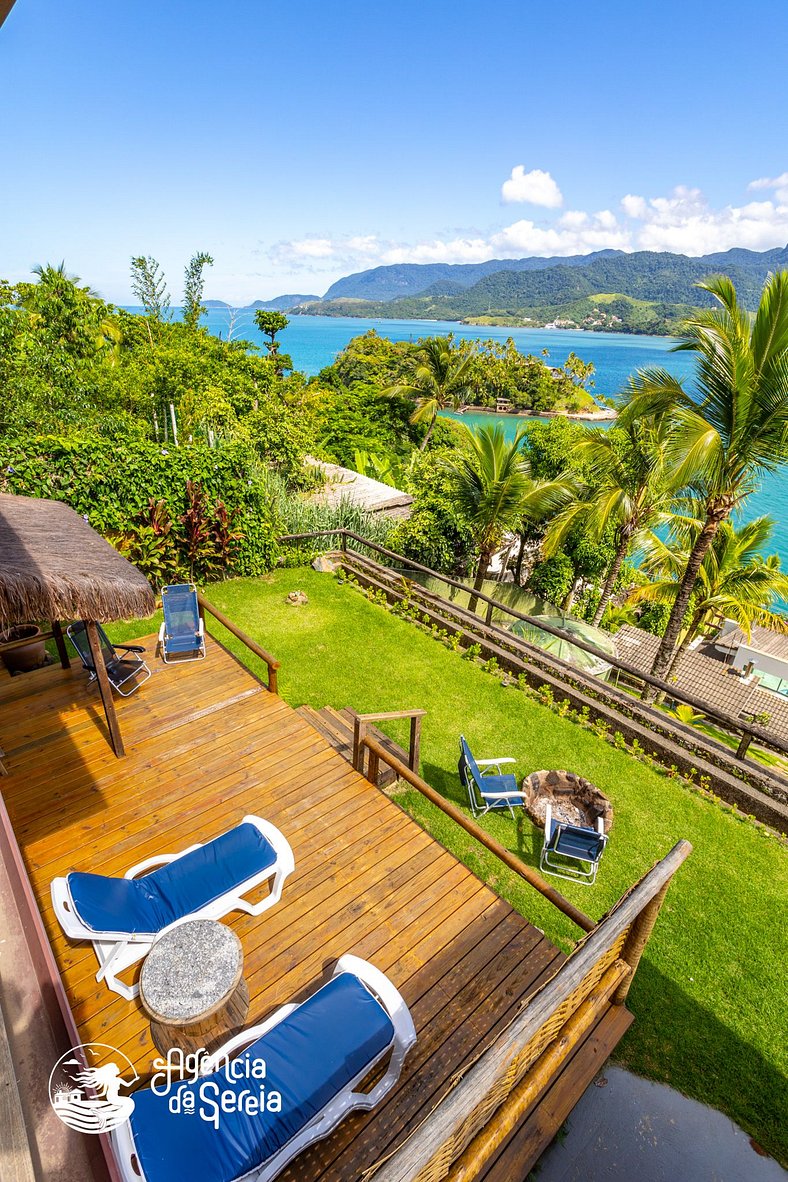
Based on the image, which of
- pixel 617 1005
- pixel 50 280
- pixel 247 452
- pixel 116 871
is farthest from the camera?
pixel 50 280

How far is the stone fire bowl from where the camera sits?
6.79 metres

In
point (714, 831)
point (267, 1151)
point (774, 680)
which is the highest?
point (267, 1151)

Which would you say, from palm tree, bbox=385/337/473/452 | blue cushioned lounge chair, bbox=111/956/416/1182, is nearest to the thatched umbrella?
blue cushioned lounge chair, bbox=111/956/416/1182

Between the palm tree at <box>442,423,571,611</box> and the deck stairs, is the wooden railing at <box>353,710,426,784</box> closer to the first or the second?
the deck stairs

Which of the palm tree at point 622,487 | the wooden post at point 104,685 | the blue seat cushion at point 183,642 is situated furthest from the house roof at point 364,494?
the wooden post at point 104,685

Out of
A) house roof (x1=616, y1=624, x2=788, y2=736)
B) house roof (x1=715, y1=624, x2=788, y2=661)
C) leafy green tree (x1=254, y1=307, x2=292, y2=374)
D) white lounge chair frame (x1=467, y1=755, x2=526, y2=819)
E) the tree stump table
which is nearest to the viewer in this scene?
the tree stump table

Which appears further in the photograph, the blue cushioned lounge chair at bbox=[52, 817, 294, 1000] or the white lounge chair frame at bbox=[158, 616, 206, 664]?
the white lounge chair frame at bbox=[158, 616, 206, 664]

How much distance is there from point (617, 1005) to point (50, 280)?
26739 mm

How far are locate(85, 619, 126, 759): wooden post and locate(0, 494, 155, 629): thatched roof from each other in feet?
0.87

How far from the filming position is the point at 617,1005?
4.30 meters

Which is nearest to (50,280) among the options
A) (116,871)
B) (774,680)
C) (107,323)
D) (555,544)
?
(107,323)

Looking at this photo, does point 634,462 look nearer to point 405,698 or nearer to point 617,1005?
point 405,698

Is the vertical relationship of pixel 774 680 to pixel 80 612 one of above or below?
below

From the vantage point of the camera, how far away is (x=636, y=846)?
664 cm
